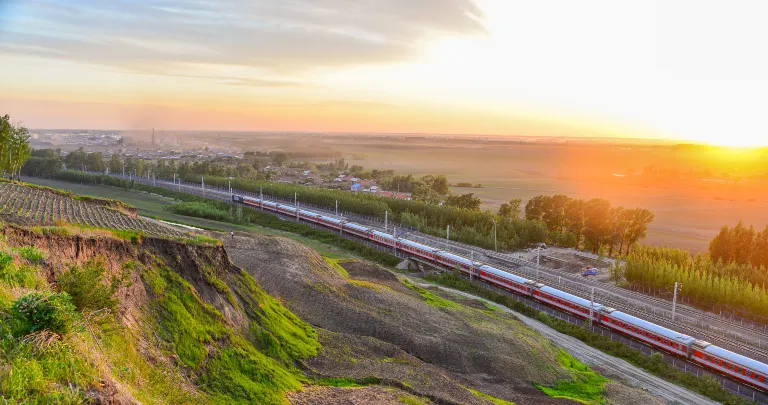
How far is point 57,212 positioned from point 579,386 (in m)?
31.1

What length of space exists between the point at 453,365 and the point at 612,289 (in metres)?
29.8

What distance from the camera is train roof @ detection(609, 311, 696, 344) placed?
120 feet

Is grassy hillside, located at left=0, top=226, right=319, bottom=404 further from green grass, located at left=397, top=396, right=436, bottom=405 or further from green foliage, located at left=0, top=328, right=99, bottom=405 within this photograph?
green grass, located at left=397, top=396, right=436, bottom=405

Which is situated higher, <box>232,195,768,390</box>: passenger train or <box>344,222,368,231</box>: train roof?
<box>344,222,368,231</box>: train roof

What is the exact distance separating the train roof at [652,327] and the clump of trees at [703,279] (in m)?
11.1

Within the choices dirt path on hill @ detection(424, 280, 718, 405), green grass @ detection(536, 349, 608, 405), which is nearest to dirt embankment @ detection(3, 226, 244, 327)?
green grass @ detection(536, 349, 608, 405)

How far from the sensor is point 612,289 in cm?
5197

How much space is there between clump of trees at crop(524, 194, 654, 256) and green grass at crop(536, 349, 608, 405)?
1597 inches

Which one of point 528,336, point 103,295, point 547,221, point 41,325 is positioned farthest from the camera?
point 547,221

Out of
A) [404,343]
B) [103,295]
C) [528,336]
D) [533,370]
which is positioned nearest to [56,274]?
[103,295]

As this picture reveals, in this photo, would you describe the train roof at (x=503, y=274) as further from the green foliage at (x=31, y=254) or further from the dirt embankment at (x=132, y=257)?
the green foliage at (x=31, y=254)

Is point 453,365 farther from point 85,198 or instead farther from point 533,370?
point 85,198

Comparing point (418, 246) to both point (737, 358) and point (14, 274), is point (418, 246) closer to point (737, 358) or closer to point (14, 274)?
point (737, 358)

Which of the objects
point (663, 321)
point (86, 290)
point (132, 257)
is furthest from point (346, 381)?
point (663, 321)
